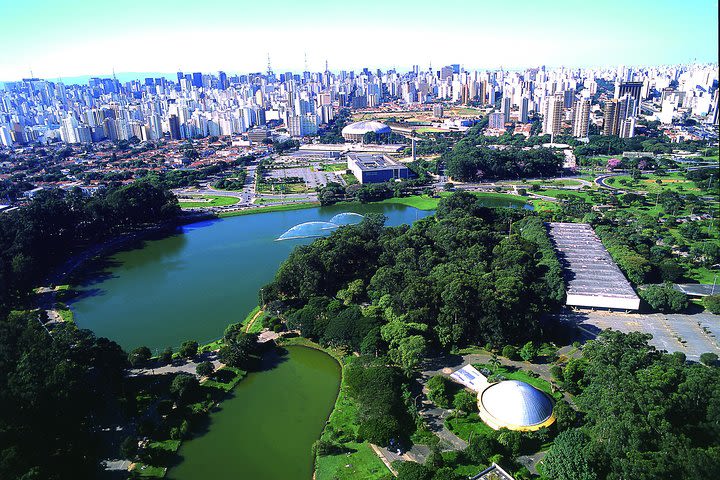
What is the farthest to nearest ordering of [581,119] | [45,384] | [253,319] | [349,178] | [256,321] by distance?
1. [581,119]
2. [349,178]
3. [253,319]
4. [256,321]
5. [45,384]

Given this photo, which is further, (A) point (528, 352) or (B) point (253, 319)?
(B) point (253, 319)

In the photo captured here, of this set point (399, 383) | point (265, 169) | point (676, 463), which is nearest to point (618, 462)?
point (676, 463)

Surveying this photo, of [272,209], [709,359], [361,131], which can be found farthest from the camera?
[361,131]

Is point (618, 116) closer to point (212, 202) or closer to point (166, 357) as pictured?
point (212, 202)

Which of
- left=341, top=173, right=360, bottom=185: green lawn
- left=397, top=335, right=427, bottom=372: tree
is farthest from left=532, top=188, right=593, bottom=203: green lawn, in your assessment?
left=397, top=335, right=427, bottom=372: tree

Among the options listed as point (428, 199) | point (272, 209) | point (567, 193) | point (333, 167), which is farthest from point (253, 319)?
point (333, 167)

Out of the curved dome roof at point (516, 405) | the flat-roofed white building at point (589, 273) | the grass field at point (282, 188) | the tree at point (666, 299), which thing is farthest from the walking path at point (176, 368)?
the grass field at point (282, 188)

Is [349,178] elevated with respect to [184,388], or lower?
elevated
